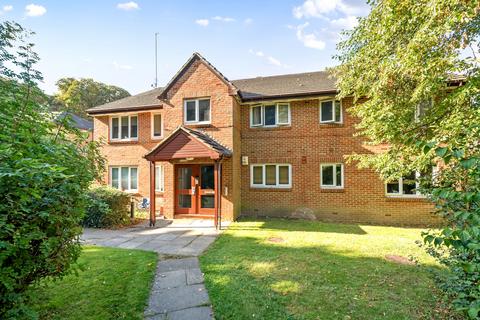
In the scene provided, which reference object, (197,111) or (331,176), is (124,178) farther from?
(331,176)

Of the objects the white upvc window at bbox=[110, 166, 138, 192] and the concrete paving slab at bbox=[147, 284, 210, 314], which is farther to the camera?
the white upvc window at bbox=[110, 166, 138, 192]

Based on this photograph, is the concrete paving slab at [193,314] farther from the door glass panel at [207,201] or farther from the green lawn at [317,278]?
the door glass panel at [207,201]

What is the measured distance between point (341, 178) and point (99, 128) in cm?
1420

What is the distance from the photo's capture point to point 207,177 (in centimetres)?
1175

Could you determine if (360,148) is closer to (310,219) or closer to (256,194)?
(310,219)

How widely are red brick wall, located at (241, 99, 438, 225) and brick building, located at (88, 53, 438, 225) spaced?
0.04 m

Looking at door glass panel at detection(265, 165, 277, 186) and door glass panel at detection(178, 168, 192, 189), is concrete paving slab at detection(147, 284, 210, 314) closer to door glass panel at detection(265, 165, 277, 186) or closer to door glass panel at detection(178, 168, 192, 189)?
door glass panel at detection(178, 168, 192, 189)

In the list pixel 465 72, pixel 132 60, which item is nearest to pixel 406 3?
pixel 465 72

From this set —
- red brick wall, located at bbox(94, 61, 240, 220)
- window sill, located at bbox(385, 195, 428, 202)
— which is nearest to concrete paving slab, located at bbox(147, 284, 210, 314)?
red brick wall, located at bbox(94, 61, 240, 220)

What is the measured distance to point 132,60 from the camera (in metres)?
10.9

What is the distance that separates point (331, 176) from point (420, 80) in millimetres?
5996

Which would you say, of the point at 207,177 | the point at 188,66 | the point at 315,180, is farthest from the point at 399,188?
the point at 188,66

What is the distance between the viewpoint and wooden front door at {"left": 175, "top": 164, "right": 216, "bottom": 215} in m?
11.7

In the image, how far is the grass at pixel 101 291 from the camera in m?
3.84
